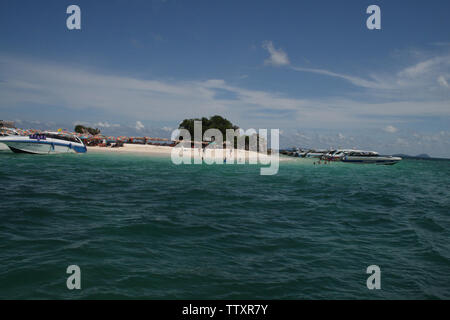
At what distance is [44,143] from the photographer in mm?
45000

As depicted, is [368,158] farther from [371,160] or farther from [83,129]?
[83,129]

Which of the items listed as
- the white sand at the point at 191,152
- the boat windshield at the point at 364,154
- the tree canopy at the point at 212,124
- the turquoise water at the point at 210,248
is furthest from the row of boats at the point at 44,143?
the boat windshield at the point at 364,154

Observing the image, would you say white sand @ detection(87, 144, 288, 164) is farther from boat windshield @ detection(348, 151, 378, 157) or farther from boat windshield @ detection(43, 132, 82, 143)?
boat windshield @ detection(348, 151, 378, 157)

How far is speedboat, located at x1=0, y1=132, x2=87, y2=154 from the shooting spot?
1668 inches

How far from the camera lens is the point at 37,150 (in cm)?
4462

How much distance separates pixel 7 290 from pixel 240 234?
6740mm

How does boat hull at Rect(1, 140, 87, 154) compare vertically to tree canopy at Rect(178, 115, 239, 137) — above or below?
below

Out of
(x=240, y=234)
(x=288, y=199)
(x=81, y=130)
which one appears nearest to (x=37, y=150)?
(x=288, y=199)

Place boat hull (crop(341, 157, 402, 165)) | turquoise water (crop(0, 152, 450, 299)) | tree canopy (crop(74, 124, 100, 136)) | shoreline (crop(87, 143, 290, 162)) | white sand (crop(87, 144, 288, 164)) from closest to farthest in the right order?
turquoise water (crop(0, 152, 450, 299)), white sand (crop(87, 144, 288, 164)), boat hull (crop(341, 157, 402, 165)), shoreline (crop(87, 143, 290, 162)), tree canopy (crop(74, 124, 100, 136))

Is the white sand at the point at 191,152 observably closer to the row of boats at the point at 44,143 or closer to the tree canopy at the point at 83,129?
the row of boats at the point at 44,143

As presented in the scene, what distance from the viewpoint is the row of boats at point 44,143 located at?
42.4 metres

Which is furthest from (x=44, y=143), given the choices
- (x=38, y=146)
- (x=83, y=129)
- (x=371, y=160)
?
(x=83, y=129)

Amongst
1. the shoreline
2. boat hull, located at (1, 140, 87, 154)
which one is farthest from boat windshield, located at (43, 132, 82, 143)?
the shoreline
